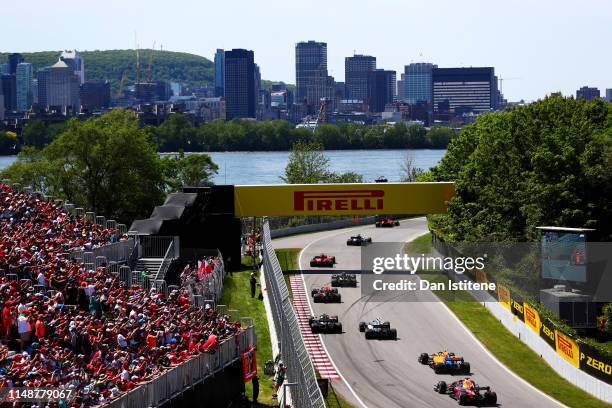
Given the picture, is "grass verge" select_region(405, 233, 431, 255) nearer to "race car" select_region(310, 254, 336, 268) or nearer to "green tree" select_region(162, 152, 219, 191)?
"race car" select_region(310, 254, 336, 268)

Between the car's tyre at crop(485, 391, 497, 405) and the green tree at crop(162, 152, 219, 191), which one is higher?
the green tree at crop(162, 152, 219, 191)

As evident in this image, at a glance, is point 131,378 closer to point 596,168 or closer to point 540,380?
point 540,380

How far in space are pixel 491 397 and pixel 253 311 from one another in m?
16.5

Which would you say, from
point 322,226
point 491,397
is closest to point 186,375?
point 491,397

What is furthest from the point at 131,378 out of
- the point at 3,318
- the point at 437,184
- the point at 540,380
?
the point at 437,184

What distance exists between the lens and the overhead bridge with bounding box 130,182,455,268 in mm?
64188

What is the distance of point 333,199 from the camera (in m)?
67.8

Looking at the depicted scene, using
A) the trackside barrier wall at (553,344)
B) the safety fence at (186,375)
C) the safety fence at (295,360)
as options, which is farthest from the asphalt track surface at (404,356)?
the safety fence at (186,375)

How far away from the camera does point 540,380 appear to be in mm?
42812

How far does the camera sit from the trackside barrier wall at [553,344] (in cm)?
3938

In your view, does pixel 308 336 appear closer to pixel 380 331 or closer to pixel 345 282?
pixel 380 331

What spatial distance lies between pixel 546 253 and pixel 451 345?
6779mm

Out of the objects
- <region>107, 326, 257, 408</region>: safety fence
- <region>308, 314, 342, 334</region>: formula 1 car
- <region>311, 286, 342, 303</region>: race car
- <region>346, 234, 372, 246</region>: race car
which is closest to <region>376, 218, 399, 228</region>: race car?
<region>346, 234, 372, 246</region>: race car

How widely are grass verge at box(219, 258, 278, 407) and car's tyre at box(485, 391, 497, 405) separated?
24.4 ft
